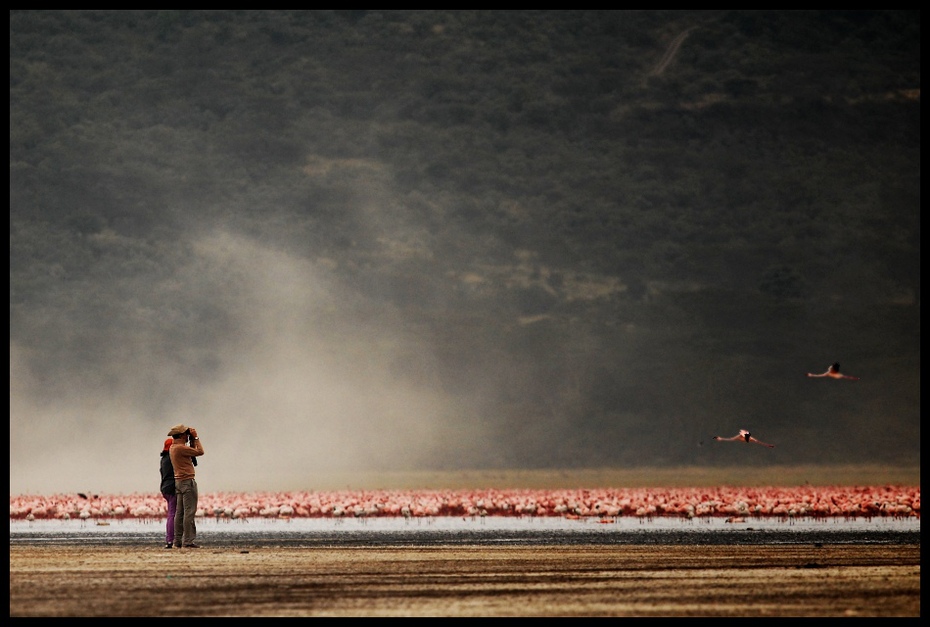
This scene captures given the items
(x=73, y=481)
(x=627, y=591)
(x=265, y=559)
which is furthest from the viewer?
(x=73, y=481)

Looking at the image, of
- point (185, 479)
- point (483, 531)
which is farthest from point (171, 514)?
point (483, 531)

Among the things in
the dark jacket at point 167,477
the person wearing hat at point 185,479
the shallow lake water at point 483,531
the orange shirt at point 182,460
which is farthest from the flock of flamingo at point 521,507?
the orange shirt at point 182,460

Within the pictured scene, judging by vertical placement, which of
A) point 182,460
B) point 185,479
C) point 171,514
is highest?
point 182,460

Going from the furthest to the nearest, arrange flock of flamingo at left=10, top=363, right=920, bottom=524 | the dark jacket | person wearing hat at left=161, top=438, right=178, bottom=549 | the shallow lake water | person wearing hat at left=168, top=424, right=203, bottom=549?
flock of flamingo at left=10, top=363, right=920, bottom=524 < the shallow lake water < the dark jacket < person wearing hat at left=161, top=438, right=178, bottom=549 < person wearing hat at left=168, top=424, right=203, bottom=549

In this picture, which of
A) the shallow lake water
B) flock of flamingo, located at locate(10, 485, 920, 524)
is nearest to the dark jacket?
the shallow lake water

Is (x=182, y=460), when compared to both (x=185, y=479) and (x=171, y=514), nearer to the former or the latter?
(x=185, y=479)

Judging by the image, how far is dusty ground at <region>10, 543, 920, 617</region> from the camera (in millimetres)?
11430

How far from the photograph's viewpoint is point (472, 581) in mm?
13570

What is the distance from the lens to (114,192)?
45.2 meters

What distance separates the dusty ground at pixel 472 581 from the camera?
11.4 m

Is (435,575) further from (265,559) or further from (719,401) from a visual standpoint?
(719,401)

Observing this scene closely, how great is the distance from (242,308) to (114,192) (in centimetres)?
604

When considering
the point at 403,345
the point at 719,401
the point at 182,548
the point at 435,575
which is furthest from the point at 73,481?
the point at 435,575

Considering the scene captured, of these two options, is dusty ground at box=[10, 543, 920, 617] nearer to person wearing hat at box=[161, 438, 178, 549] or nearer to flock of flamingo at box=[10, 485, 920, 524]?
person wearing hat at box=[161, 438, 178, 549]
